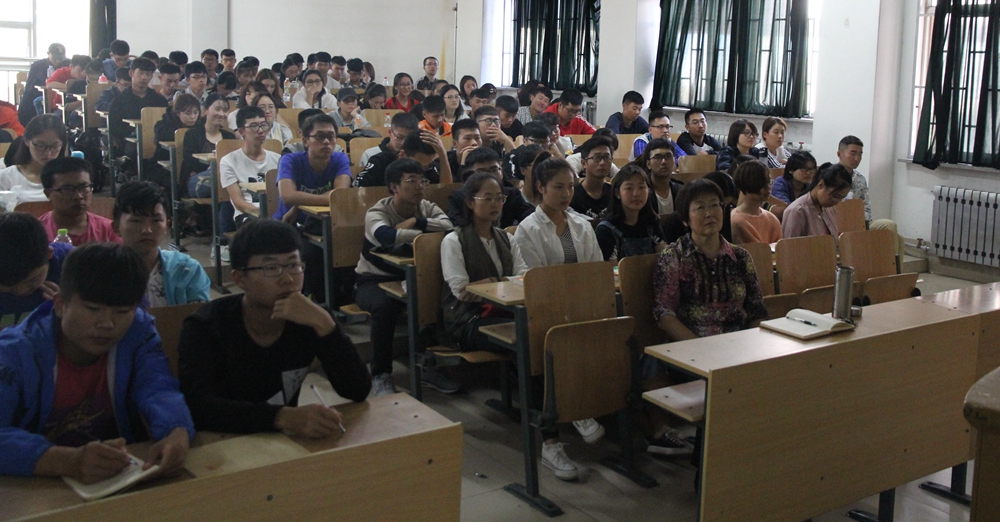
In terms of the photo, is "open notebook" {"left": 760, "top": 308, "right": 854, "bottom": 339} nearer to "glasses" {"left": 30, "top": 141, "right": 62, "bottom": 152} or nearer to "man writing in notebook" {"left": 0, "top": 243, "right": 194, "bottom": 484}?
"man writing in notebook" {"left": 0, "top": 243, "right": 194, "bottom": 484}

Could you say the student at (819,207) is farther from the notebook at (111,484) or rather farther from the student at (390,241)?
the notebook at (111,484)

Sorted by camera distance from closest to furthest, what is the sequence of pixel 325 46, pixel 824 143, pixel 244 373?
1. pixel 244 373
2. pixel 824 143
3. pixel 325 46

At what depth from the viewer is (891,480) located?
2691mm

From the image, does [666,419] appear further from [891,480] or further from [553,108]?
[553,108]

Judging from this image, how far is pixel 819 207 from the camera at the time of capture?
4520 mm

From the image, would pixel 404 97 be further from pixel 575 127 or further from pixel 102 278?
pixel 102 278

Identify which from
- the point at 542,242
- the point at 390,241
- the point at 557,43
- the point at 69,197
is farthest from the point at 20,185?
the point at 557,43

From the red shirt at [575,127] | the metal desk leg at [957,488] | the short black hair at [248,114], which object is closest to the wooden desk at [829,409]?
the metal desk leg at [957,488]

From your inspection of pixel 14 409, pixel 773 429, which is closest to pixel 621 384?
pixel 773 429

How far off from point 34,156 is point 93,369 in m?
2.58

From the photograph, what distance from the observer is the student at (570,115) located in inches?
295

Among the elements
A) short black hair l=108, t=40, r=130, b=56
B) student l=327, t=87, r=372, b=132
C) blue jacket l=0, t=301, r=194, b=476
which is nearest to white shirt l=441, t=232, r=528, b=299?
blue jacket l=0, t=301, r=194, b=476

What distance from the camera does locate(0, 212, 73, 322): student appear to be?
7.00 ft

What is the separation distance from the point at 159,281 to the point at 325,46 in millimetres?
10567
